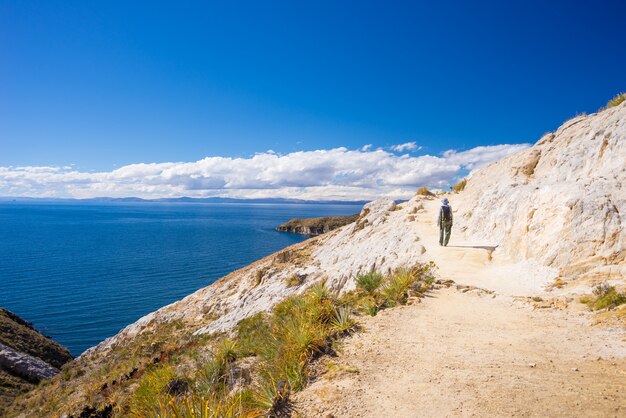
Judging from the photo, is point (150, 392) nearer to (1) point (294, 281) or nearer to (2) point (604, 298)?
(2) point (604, 298)

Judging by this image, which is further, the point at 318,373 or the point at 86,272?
the point at 86,272

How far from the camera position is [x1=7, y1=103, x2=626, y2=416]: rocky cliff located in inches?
450

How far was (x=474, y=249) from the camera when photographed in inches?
634

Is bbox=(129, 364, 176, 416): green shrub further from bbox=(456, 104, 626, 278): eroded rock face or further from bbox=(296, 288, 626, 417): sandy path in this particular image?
bbox=(456, 104, 626, 278): eroded rock face

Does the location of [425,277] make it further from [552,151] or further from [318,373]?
[552,151]

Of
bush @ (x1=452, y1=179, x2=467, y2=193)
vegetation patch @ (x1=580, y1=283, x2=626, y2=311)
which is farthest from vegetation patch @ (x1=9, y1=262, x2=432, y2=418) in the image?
bush @ (x1=452, y1=179, x2=467, y2=193)

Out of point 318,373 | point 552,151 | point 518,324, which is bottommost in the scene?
point 318,373

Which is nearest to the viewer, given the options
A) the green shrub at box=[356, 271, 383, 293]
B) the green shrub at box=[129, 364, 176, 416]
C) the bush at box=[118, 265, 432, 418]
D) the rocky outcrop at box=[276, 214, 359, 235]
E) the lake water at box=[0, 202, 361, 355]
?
the bush at box=[118, 265, 432, 418]

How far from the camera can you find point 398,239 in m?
21.3

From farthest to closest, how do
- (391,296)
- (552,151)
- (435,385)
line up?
(552,151) → (391,296) → (435,385)

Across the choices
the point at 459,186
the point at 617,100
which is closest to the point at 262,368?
the point at 617,100

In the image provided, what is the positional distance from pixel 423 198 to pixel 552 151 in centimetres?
1313

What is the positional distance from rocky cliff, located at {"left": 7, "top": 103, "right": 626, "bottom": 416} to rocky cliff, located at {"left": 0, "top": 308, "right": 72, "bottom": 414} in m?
2.56

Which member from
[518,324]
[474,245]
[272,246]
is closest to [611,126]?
[474,245]
